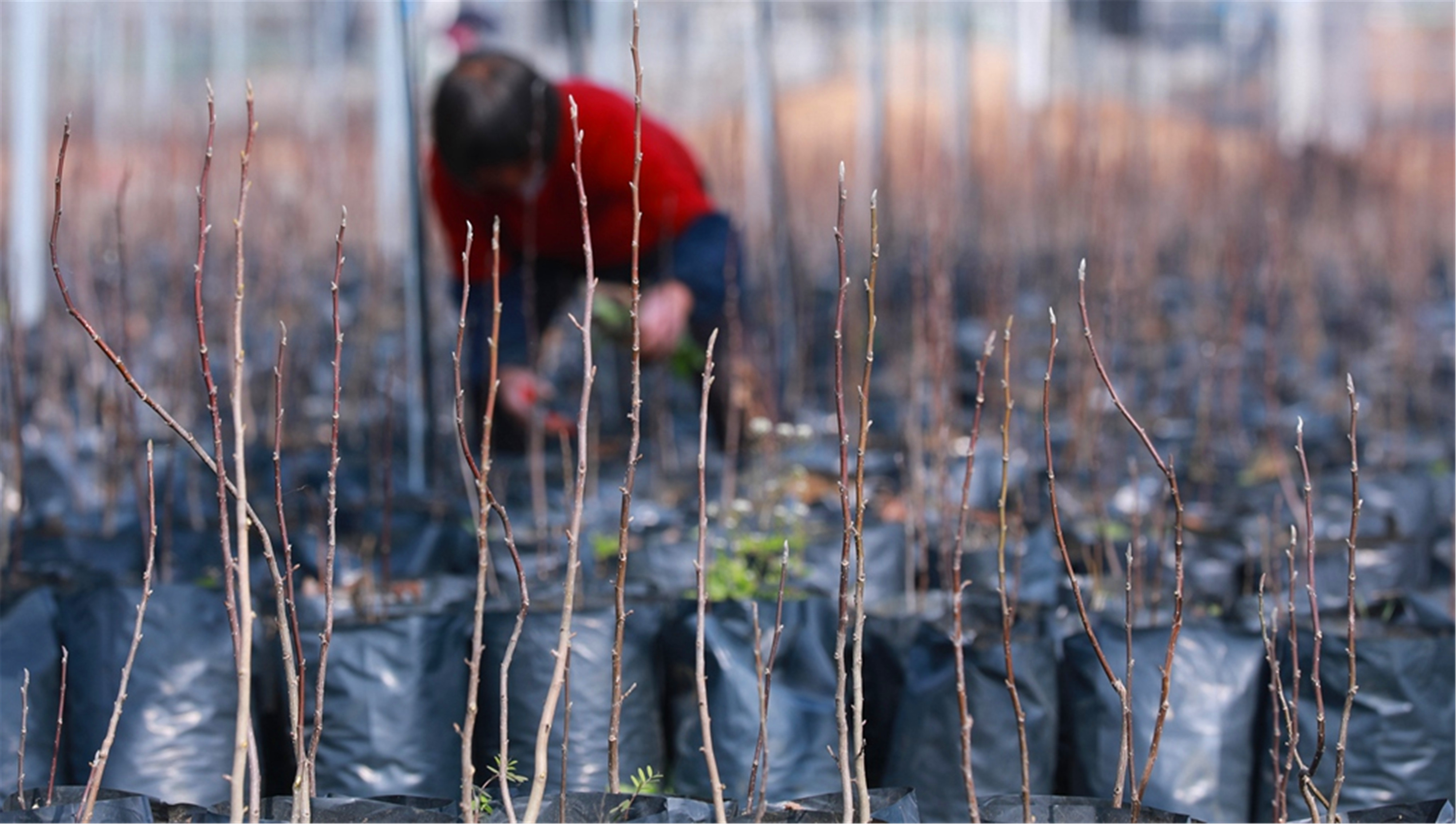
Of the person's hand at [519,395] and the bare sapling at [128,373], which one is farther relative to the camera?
the person's hand at [519,395]

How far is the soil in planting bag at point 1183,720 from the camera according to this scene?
177cm

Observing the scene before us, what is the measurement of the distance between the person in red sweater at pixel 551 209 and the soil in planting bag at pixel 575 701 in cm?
95

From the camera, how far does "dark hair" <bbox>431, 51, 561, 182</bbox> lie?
2.68m

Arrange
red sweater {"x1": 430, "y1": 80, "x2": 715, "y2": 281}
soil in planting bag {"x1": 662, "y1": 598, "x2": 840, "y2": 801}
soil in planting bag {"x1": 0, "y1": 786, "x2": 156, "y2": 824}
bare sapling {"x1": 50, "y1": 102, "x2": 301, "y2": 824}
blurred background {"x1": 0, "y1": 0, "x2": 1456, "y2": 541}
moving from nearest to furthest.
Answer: bare sapling {"x1": 50, "y1": 102, "x2": 301, "y2": 824} → soil in planting bag {"x1": 0, "y1": 786, "x2": 156, "y2": 824} → soil in planting bag {"x1": 662, "y1": 598, "x2": 840, "y2": 801} → red sweater {"x1": 430, "y1": 80, "x2": 715, "y2": 281} → blurred background {"x1": 0, "y1": 0, "x2": 1456, "y2": 541}

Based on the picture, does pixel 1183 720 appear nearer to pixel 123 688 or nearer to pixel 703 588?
pixel 703 588

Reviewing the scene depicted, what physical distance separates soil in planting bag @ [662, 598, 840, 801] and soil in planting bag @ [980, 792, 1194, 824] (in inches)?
16.7

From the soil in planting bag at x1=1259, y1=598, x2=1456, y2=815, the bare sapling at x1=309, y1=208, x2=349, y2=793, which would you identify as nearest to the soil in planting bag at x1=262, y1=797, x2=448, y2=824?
the bare sapling at x1=309, y1=208, x2=349, y2=793

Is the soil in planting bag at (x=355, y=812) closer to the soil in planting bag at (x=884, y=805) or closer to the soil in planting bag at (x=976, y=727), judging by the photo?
the soil in planting bag at (x=884, y=805)

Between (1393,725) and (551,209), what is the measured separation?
7.12ft

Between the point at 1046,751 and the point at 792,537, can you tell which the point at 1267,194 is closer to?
the point at 792,537

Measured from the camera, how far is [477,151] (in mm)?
2730

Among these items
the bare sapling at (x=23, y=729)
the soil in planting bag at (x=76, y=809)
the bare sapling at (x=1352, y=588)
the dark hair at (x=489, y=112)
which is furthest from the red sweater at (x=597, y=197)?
the bare sapling at (x=1352, y=588)

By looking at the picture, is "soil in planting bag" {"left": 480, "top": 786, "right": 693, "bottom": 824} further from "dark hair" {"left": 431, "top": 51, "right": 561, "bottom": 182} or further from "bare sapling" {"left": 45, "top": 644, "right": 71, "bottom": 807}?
"dark hair" {"left": 431, "top": 51, "right": 561, "bottom": 182}

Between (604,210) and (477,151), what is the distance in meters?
0.57
